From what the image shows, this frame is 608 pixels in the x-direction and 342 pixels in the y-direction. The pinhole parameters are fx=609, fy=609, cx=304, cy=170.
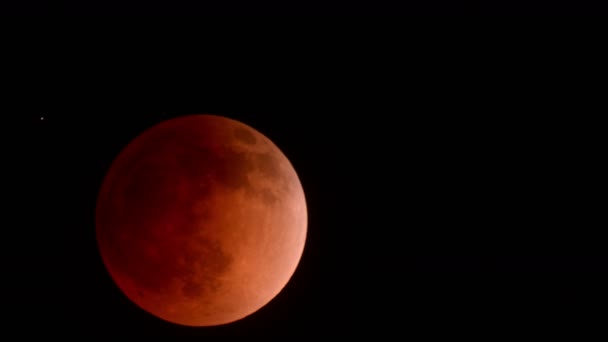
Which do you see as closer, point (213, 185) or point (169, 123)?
point (213, 185)

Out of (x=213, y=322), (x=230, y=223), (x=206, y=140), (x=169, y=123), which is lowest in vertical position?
(x=213, y=322)

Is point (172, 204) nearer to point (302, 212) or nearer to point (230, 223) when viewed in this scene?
point (230, 223)

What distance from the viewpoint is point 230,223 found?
6.28m

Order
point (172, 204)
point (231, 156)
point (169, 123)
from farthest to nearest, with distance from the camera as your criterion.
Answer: point (169, 123) < point (231, 156) < point (172, 204)

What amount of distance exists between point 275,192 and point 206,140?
37.2 inches

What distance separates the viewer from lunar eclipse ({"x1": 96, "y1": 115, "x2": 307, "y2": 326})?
6164mm

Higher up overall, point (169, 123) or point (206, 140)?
point (169, 123)

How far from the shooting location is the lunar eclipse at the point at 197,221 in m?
6.16

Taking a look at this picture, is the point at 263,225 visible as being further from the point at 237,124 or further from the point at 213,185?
the point at 237,124

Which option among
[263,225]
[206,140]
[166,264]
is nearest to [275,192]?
[263,225]

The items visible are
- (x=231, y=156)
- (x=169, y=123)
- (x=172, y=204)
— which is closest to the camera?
(x=172, y=204)

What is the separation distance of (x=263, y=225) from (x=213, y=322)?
1320 millimetres

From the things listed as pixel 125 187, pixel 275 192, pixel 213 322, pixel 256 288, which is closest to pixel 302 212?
pixel 275 192

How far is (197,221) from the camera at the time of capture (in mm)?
6094
